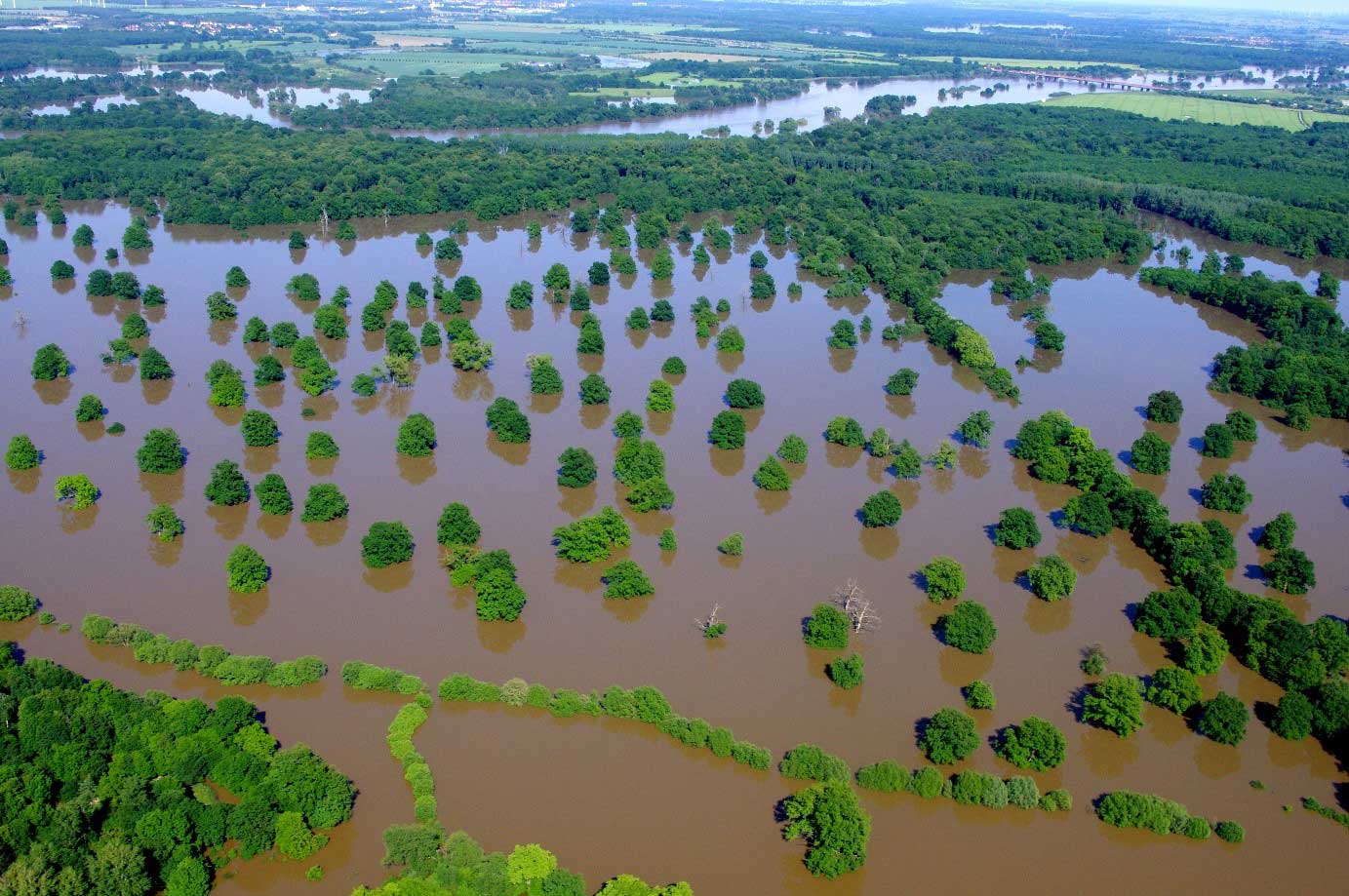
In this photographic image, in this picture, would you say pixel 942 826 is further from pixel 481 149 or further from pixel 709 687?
pixel 481 149

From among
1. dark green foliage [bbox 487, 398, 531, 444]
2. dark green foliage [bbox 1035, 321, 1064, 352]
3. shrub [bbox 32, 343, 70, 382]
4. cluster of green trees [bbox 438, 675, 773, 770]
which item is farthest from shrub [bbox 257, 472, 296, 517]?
dark green foliage [bbox 1035, 321, 1064, 352]

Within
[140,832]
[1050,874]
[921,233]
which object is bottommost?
[1050,874]

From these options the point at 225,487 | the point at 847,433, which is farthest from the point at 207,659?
the point at 847,433

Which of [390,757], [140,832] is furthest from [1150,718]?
[140,832]

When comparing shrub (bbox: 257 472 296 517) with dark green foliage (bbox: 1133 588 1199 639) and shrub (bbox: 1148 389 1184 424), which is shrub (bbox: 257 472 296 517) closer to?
dark green foliage (bbox: 1133 588 1199 639)

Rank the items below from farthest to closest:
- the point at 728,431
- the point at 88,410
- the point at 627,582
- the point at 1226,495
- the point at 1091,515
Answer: the point at 88,410 < the point at 728,431 < the point at 1226,495 < the point at 1091,515 < the point at 627,582

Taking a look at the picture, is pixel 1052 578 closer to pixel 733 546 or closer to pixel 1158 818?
pixel 1158 818

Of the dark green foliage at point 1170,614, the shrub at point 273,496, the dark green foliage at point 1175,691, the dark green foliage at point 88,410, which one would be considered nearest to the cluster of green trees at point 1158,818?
the dark green foliage at point 1175,691
